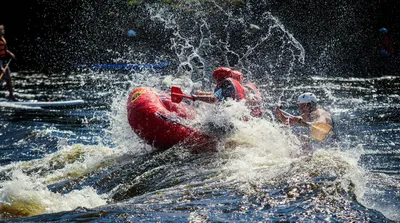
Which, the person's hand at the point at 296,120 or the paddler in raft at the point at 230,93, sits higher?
the paddler in raft at the point at 230,93

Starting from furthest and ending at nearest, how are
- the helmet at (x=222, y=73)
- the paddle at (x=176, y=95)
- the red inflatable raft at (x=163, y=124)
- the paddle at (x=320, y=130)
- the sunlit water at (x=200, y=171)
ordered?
1. the helmet at (x=222, y=73)
2. the paddle at (x=176, y=95)
3. the red inflatable raft at (x=163, y=124)
4. the paddle at (x=320, y=130)
5. the sunlit water at (x=200, y=171)

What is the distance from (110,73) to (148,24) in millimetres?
5139

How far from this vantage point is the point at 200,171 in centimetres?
631

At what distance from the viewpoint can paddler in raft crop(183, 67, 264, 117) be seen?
7605mm

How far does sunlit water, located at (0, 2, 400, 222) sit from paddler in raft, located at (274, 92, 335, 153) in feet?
0.67

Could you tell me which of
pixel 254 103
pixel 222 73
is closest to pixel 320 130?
pixel 254 103

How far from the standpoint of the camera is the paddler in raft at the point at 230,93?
7605 millimetres

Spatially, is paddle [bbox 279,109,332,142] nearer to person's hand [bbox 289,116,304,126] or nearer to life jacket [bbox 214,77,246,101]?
person's hand [bbox 289,116,304,126]

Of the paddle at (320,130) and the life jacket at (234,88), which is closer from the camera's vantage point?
the paddle at (320,130)

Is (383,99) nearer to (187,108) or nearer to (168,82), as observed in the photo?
(168,82)

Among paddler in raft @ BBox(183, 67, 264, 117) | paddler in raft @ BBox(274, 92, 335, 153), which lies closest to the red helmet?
paddler in raft @ BBox(183, 67, 264, 117)

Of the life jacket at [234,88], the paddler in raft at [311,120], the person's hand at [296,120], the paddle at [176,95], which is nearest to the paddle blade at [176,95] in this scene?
the paddle at [176,95]

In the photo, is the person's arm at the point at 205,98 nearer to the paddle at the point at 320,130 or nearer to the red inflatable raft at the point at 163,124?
the red inflatable raft at the point at 163,124

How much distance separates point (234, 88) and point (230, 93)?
9 cm
